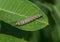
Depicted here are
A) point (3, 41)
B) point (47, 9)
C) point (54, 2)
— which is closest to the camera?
point (3, 41)

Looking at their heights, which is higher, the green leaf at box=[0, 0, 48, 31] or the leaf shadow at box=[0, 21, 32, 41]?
the green leaf at box=[0, 0, 48, 31]

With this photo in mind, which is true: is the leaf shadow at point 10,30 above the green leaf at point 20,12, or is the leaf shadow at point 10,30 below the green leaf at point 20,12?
below

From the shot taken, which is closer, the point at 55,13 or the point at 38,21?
the point at 38,21

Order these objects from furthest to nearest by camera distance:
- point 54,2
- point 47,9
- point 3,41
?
point 54,2 < point 47,9 < point 3,41

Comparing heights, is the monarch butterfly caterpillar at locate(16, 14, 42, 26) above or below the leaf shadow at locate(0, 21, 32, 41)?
above

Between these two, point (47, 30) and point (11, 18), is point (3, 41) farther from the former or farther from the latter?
point (47, 30)

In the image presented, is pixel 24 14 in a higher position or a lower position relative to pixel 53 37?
higher

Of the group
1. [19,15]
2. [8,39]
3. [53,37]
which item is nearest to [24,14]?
[19,15]

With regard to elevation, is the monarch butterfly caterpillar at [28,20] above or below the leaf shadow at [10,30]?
above
